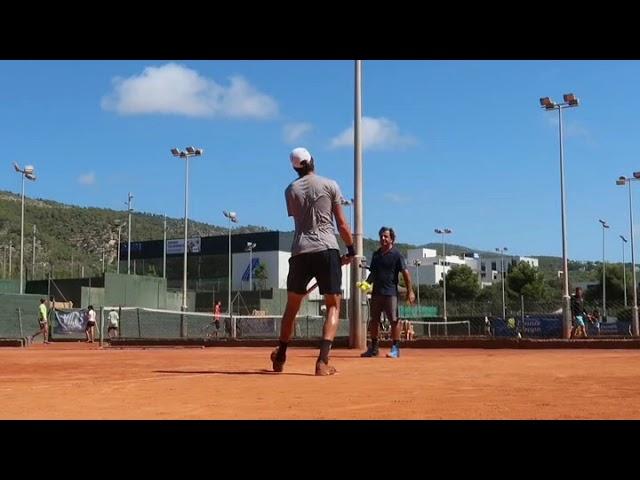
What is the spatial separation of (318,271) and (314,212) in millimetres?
532

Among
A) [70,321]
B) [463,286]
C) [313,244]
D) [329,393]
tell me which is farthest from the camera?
[463,286]

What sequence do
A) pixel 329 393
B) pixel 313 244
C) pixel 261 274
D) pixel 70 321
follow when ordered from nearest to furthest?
pixel 329 393 → pixel 313 244 → pixel 70 321 → pixel 261 274

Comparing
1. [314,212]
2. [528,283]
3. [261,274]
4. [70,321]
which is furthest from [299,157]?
[528,283]

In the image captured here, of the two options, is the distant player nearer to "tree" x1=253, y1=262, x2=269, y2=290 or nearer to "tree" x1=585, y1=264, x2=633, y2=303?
"tree" x1=253, y1=262, x2=269, y2=290

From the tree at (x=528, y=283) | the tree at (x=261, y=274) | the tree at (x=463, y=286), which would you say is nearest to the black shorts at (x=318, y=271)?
the tree at (x=261, y=274)

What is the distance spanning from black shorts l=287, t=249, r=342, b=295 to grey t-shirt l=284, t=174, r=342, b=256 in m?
0.06

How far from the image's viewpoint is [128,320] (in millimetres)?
40312

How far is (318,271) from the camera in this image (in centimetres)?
694

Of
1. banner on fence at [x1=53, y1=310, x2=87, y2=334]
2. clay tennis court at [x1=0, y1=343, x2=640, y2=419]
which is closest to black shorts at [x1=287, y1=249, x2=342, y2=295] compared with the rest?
clay tennis court at [x1=0, y1=343, x2=640, y2=419]

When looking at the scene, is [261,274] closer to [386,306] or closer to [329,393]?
[386,306]

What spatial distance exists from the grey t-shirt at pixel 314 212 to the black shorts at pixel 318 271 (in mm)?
58

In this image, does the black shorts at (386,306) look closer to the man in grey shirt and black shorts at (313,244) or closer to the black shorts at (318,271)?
the man in grey shirt and black shorts at (313,244)
